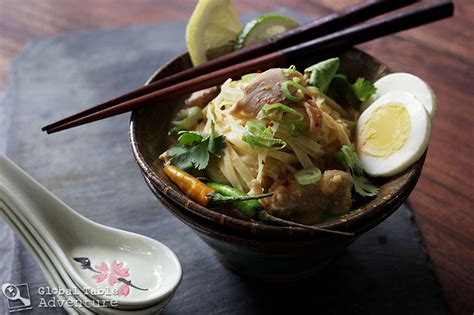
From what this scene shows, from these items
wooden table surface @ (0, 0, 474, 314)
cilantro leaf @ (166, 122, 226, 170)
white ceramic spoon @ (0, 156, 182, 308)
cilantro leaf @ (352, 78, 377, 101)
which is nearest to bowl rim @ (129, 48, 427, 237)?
cilantro leaf @ (166, 122, 226, 170)

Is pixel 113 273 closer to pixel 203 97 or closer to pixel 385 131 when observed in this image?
pixel 203 97

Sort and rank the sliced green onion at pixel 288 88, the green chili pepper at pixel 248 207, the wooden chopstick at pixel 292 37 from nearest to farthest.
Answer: the green chili pepper at pixel 248 207, the sliced green onion at pixel 288 88, the wooden chopstick at pixel 292 37

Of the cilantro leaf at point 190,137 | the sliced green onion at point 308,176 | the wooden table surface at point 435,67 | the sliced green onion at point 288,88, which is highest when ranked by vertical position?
the sliced green onion at point 288,88

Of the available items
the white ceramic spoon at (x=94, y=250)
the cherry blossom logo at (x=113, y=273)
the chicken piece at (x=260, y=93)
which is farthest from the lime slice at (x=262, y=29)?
the cherry blossom logo at (x=113, y=273)

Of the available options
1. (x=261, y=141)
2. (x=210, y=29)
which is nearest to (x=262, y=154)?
(x=261, y=141)

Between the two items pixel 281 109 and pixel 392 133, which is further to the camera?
pixel 392 133

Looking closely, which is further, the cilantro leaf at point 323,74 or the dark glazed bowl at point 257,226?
the cilantro leaf at point 323,74

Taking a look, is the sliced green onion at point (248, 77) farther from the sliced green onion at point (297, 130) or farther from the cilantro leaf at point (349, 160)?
the cilantro leaf at point (349, 160)

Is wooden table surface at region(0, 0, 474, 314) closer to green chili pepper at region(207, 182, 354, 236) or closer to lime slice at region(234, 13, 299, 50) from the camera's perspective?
green chili pepper at region(207, 182, 354, 236)
